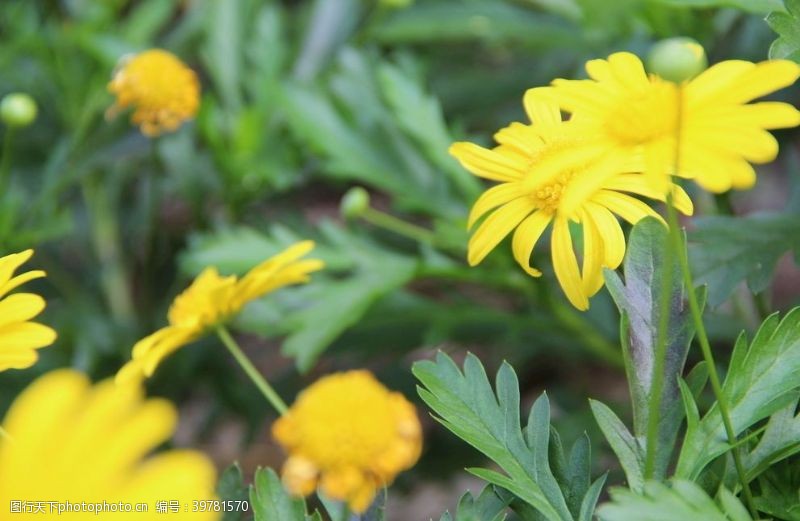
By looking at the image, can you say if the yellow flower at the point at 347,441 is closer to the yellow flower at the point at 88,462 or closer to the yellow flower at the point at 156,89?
the yellow flower at the point at 88,462

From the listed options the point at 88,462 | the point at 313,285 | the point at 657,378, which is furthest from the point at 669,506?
the point at 313,285

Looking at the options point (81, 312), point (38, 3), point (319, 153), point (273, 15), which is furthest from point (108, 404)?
point (38, 3)

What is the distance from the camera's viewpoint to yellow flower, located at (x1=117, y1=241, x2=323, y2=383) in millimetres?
685

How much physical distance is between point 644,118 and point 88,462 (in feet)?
1.08

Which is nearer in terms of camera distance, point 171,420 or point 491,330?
point 171,420

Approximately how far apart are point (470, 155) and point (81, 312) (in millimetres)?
868

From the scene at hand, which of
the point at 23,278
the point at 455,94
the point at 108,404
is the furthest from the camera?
the point at 455,94

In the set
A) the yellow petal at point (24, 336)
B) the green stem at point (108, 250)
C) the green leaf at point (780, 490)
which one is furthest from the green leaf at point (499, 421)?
the green stem at point (108, 250)

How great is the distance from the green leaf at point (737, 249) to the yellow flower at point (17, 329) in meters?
0.52

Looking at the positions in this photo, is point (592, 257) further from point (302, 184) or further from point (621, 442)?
point (302, 184)

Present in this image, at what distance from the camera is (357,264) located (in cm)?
116

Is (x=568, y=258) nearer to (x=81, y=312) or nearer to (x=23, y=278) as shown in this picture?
(x=23, y=278)

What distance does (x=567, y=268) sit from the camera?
66 centimetres

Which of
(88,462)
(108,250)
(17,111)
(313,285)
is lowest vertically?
(108,250)
